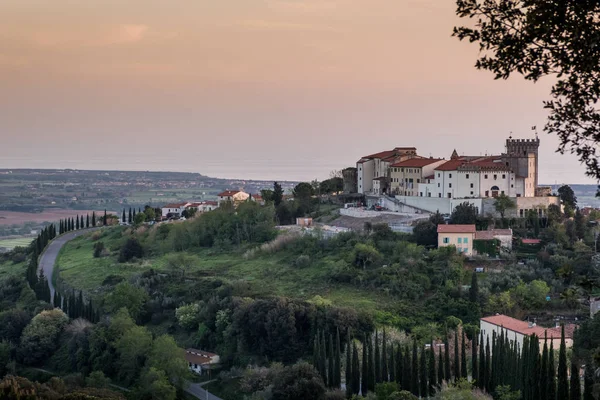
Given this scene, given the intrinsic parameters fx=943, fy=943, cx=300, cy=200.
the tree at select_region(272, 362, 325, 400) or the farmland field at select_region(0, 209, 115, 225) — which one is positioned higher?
the tree at select_region(272, 362, 325, 400)

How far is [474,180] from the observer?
54.1m

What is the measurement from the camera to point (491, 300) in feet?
133

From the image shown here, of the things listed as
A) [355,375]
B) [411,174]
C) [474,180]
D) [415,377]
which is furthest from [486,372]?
[411,174]

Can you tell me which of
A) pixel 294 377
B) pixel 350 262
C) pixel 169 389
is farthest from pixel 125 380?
pixel 350 262

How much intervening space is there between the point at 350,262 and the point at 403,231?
5.33 m

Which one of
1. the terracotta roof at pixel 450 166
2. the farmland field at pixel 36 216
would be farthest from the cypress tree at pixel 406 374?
the farmland field at pixel 36 216

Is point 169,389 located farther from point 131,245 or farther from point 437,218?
point 131,245

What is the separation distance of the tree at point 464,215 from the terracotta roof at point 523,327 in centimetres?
1299

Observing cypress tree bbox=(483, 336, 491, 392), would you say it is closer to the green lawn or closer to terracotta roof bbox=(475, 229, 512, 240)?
terracotta roof bbox=(475, 229, 512, 240)

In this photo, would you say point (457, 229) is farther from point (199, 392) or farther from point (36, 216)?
point (36, 216)

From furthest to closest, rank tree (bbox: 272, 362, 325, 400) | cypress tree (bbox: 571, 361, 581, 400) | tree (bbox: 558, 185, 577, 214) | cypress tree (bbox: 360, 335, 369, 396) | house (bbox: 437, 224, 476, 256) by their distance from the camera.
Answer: tree (bbox: 558, 185, 577, 214) < house (bbox: 437, 224, 476, 256) < cypress tree (bbox: 360, 335, 369, 396) < tree (bbox: 272, 362, 325, 400) < cypress tree (bbox: 571, 361, 581, 400)

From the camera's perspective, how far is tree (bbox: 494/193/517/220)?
171 feet

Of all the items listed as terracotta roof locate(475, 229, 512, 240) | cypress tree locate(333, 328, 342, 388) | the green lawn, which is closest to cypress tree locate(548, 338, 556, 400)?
cypress tree locate(333, 328, 342, 388)

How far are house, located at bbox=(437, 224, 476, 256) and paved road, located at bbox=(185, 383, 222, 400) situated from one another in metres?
16.3
